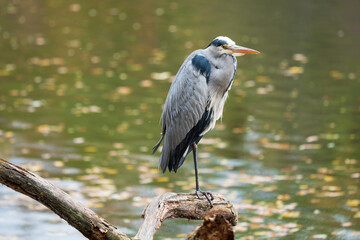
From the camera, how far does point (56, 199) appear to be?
3475 mm

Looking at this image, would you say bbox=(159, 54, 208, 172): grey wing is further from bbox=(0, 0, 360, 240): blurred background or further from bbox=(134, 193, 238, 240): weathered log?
bbox=(0, 0, 360, 240): blurred background

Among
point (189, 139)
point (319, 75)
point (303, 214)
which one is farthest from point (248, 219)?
point (319, 75)

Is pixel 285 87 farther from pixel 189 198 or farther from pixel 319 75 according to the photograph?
pixel 189 198

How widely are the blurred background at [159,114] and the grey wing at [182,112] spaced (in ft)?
6.14

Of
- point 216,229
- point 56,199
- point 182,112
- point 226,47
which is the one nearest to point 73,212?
point 56,199

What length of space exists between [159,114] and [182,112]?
522 centimetres

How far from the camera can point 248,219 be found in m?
6.79

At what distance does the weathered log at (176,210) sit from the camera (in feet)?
12.6

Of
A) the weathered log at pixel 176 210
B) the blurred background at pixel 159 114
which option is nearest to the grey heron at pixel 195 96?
the weathered log at pixel 176 210

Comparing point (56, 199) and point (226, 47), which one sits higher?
point (226, 47)

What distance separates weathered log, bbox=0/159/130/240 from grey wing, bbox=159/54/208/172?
1262 mm

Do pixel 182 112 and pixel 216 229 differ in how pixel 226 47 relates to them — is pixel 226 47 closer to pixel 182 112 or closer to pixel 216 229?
pixel 182 112

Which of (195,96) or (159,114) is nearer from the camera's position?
(195,96)

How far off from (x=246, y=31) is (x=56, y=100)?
648 centimetres
